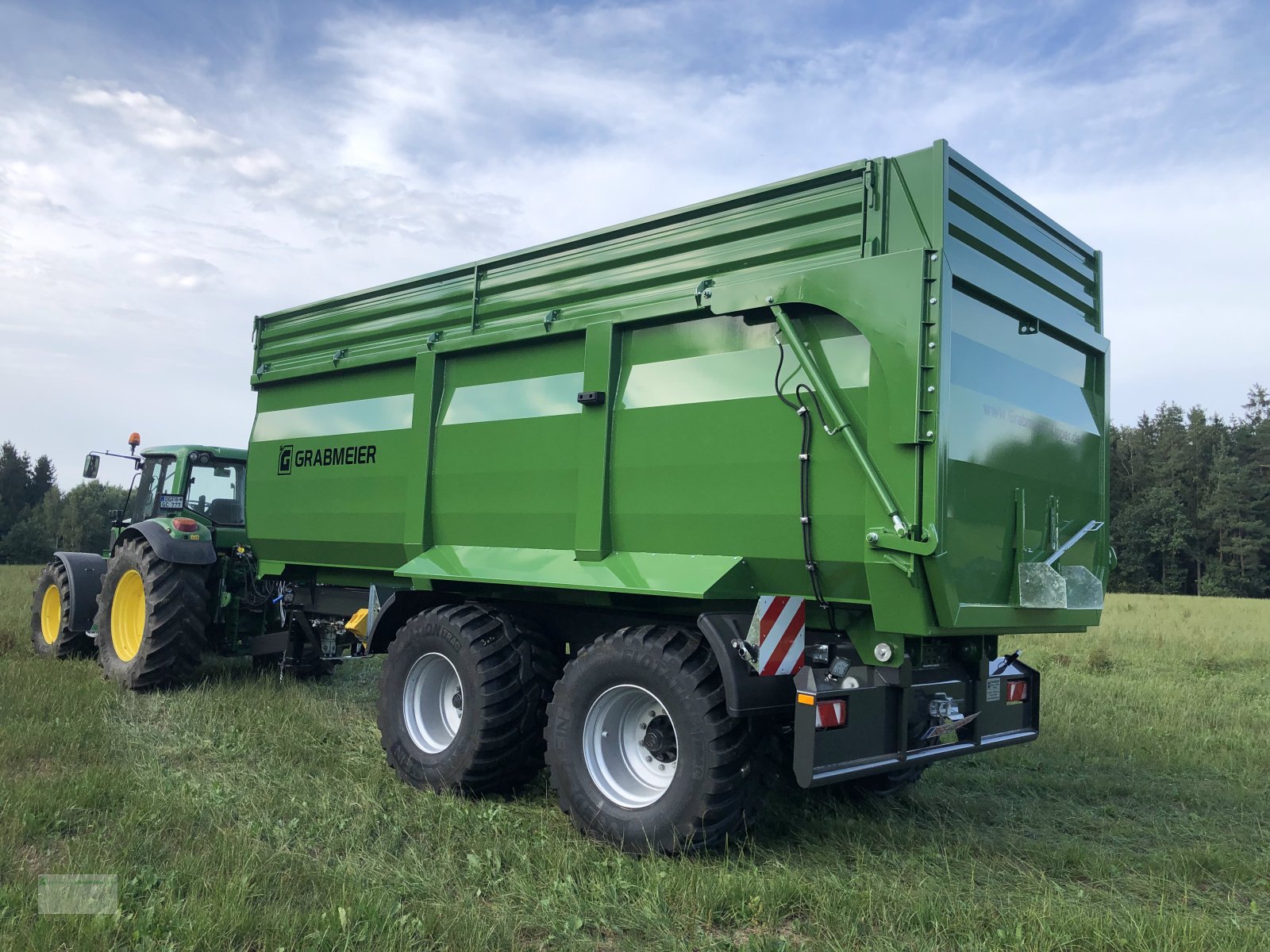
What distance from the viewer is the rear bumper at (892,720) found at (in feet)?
13.2

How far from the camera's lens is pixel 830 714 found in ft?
13.4

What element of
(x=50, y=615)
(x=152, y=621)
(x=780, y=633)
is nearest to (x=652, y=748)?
(x=780, y=633)

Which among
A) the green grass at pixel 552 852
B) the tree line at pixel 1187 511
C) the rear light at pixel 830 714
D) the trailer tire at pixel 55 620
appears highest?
the tree line at pixel 1187 511

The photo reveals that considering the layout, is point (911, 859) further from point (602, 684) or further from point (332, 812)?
point (332, 812)

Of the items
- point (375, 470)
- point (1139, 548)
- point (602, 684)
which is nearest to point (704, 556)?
point (602, 684)

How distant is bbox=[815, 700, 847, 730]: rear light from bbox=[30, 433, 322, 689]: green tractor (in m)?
5.38

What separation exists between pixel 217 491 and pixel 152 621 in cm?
190

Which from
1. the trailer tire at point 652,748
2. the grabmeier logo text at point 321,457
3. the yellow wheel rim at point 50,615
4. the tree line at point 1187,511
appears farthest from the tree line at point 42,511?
the trailer tire at point 652,748

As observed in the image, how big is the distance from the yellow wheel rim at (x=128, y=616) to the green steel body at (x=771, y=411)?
3.42m

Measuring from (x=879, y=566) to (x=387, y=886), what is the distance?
7.93 ft

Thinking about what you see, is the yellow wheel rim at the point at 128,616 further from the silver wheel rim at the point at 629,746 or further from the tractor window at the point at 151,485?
the silver wheel rim at the point at 629,746

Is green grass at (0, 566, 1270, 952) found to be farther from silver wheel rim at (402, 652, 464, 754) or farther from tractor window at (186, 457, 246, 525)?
tractor window at (186, 457, 246, 525)

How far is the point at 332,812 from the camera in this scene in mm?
4707

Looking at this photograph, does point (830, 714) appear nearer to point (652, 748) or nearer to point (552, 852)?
point (652, 748)
